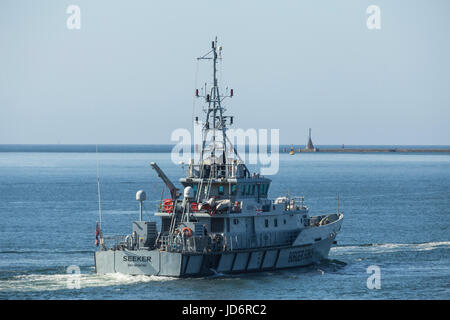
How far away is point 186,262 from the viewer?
44.4 meters

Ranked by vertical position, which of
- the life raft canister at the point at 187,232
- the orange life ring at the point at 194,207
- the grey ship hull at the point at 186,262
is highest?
the orange life ring at the point at 194,207

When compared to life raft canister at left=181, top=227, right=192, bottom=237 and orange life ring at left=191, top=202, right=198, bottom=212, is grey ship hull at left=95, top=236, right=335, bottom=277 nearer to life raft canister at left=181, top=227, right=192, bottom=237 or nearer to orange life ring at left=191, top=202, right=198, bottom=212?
life raft canister at left=181, top=227, right=192, bottom=237

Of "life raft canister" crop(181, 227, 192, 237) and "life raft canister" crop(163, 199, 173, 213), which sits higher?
"life raft canister" crop(163, 199, 173, 213)

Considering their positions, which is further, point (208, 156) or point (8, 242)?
point (8, 242)

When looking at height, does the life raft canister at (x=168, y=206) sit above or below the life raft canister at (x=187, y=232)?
above

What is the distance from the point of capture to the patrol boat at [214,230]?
4509 centimetres

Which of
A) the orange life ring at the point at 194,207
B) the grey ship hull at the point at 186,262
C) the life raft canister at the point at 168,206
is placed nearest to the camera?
the grey ship hull at the point at 186,262

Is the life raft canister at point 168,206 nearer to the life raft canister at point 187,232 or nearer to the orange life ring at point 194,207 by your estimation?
the orange life ring at point 194,207

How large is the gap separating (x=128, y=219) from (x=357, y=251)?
84.1 ft

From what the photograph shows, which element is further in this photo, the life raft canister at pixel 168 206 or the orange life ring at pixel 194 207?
the life raft canister at pixel 168 206

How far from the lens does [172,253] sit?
44156 mm

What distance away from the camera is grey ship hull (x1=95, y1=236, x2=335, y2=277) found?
4438cm
